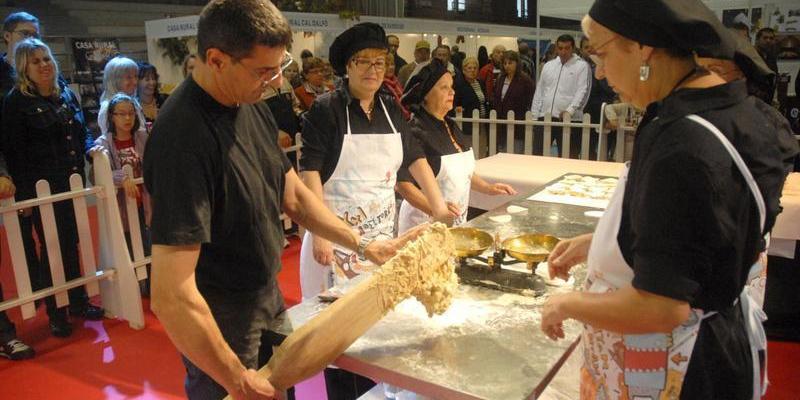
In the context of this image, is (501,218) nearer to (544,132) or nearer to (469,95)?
(544,132)

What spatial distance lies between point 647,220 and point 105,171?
370 cm

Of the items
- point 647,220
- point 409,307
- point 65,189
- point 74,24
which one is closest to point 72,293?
point 65,189

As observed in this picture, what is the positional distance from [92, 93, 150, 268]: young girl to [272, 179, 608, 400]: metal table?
114 inches

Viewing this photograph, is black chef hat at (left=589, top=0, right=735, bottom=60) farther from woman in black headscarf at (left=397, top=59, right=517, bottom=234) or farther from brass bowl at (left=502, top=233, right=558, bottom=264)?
woman in black headscarf at (left=397, top=59, right=517, bottom=234)

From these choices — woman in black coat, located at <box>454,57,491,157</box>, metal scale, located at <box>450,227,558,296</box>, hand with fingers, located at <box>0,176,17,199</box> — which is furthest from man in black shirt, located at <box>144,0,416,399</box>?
woman in black coat, located at <box>454,57,491,157</box>

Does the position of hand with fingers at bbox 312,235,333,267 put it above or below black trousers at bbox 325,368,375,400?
above

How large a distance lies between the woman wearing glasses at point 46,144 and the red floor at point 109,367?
0.20 metres

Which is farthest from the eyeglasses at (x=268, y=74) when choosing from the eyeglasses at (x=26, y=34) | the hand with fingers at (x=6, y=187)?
the eyeglasses at (x=26, y=34)

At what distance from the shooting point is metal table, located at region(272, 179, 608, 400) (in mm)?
1409

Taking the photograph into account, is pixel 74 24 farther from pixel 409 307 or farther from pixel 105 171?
pixel 409 307

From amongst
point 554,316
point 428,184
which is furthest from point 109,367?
point 554,316

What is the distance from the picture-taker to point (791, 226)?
3107mm

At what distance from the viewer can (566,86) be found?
7070mm

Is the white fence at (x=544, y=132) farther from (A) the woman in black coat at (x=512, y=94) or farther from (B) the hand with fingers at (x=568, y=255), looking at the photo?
(B) the hand with fingers at (x=568, y=255)
